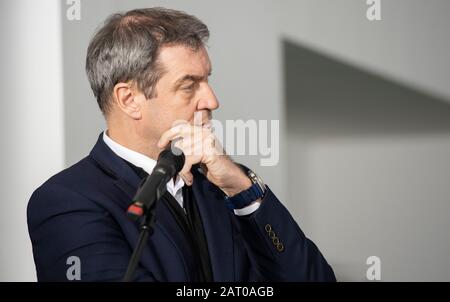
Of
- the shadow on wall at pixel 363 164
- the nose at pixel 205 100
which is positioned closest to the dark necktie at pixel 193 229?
the nose at pixel 205 100

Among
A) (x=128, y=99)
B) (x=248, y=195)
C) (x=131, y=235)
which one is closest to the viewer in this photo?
(x=131, y=235)

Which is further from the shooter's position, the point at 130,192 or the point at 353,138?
the point at 353,138

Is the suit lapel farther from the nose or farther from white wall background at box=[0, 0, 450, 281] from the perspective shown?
white wall background at box=[0, 0, 450, 281]

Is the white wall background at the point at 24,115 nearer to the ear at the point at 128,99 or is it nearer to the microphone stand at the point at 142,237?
the ear at the point at 128,99

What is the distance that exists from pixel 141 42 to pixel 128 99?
164 mm

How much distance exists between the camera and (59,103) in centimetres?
257

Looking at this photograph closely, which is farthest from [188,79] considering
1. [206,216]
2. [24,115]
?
[24,115]

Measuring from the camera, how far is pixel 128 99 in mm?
1853

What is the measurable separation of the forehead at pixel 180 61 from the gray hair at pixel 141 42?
14 mm

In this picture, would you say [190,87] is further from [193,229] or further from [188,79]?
[193,229]
